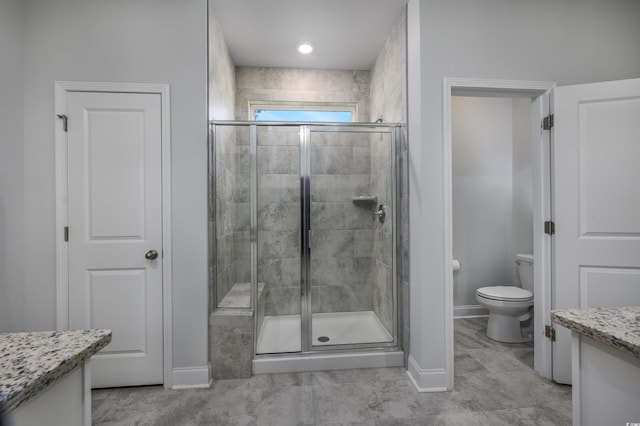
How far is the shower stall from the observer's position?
220 centimetres

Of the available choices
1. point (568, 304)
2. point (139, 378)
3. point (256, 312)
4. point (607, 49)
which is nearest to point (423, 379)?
point (568, 304)

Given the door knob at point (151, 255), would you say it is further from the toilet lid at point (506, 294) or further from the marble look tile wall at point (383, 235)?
the toilet lid at point (506, 294)

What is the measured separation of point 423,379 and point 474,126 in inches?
104

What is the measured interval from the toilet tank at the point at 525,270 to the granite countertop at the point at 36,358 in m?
3.30

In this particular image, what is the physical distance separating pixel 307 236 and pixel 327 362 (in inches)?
37.4

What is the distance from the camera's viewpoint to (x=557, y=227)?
198cm

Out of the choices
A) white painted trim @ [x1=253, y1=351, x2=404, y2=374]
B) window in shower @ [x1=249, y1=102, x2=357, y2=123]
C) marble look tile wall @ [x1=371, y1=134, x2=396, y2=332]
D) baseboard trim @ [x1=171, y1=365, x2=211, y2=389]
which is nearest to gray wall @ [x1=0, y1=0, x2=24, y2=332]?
baseboard trim @ [x1=171, y1=365, x2=211, y2=389]

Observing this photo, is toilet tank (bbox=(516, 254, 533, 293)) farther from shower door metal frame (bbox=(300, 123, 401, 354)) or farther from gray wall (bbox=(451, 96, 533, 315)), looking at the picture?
shower door metal frame (bbox=(300, 123, 401, 354))

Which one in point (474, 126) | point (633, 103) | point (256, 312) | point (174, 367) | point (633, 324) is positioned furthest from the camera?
point (474, 126)

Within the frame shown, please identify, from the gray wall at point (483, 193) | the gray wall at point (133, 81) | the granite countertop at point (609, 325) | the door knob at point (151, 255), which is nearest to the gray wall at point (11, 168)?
the gray wall at point (133, 81)

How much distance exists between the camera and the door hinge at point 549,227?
199 centimetres

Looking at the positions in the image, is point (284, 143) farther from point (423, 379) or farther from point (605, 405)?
point (605, 405)

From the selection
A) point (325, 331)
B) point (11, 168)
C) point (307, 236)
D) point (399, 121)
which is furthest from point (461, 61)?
point (11, 168)

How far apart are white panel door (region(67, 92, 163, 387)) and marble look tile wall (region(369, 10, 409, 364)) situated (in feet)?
5.47
